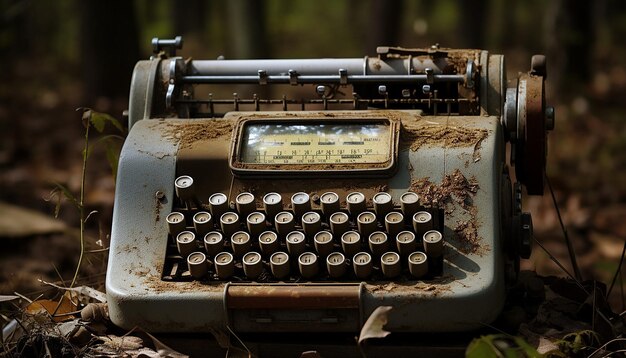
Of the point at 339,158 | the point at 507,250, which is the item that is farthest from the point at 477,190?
the point at 339,158

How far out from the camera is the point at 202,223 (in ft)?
11.1

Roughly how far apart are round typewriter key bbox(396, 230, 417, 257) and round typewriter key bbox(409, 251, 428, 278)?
3cm

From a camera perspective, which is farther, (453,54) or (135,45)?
(135,45)

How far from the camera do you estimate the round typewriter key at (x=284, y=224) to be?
132 inches

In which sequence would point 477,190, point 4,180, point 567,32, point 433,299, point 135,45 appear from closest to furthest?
1. point 433,299
2. point 477,190
3. point 4,180
4. point 135,45
5. point 567,32

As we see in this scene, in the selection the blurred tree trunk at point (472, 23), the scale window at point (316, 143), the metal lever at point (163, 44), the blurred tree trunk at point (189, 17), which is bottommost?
the blurred tree trunk at point (189, 17)

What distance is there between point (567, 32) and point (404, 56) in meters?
7.79

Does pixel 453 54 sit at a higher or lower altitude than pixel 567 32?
higher

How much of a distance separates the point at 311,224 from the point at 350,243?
0.16 metres

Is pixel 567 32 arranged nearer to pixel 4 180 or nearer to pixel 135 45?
pixel 135 45

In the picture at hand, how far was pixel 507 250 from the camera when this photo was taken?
3.51 m

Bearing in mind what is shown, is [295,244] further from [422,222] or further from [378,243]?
[422,222]

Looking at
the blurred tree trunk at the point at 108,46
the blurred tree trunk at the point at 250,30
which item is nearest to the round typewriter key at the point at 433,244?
the blurred tree trunk at the point at 108,46

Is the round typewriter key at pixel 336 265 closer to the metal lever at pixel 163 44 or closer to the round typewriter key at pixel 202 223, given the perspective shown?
the round typewriter key at pixel 202 223
